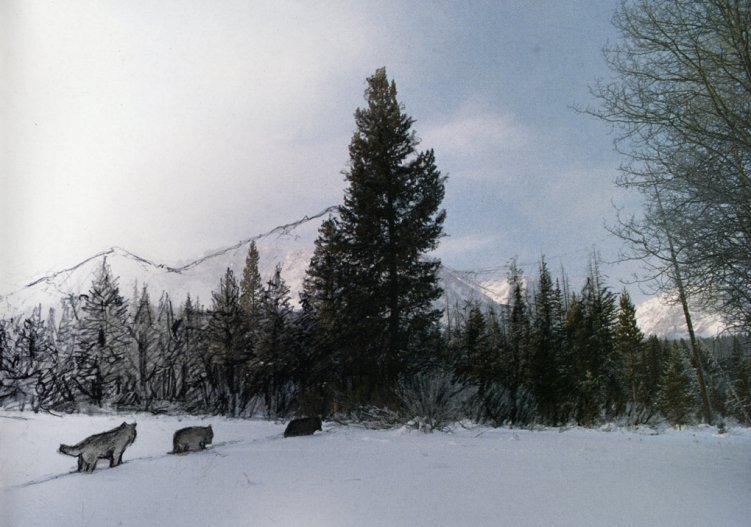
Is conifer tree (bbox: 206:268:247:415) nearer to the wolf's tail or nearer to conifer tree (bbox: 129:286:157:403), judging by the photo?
conifer tree (bbox: 129:286:157:403)

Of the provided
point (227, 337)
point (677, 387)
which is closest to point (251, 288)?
point (227, 337)

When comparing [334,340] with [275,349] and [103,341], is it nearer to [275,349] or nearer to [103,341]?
[275,349]

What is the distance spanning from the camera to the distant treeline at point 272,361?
536cm

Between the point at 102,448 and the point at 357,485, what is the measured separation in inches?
84.4

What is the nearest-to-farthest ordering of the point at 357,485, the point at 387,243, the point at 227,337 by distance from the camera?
the point at 357,485 → the point at 227,337 → the point at 387,243

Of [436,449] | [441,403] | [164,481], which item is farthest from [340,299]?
[164,481]

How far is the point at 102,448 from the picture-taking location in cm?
390

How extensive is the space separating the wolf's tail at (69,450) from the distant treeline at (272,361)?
3.15ft

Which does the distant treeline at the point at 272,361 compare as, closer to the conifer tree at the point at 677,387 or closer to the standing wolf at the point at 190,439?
the standing wolf at the point at 190,439

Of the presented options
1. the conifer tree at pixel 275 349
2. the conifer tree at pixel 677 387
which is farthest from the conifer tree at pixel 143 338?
the conifer tree at pixel 677 387

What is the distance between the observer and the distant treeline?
5355 mm

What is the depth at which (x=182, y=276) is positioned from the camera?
666 centimetres

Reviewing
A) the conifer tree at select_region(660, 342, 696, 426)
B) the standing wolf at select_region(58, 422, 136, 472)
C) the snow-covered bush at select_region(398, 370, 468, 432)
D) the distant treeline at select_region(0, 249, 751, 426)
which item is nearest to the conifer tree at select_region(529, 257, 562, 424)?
the distant treeline at select_region(0, 249, 751, 426)

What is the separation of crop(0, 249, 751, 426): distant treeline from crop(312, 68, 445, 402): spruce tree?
0.31m
